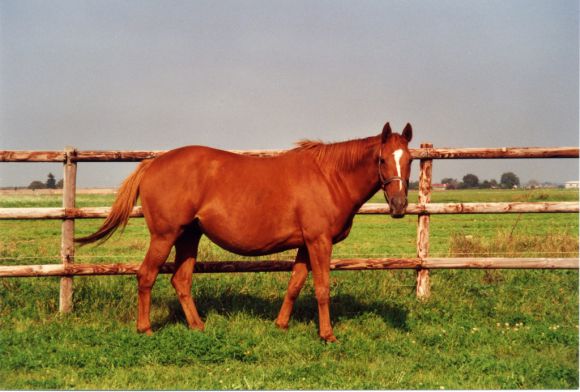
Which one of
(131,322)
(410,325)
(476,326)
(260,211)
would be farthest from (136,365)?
(476,326)

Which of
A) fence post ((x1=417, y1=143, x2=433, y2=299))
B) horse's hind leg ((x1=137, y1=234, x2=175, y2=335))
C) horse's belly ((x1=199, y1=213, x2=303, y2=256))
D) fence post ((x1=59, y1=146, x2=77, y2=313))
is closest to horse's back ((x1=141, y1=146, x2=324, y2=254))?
horse's belly ((x1=199, y1=213, x2=303, y2=256))

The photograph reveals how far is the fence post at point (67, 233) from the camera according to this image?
20.5 feet

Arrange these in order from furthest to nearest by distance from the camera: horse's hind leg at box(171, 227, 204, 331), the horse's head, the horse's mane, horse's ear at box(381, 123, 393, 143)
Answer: horse's hind leg at box(171, 227, 204, 331)
the horse's mane
horse's ear at box(381, 123, 393, 143)
the horse's head

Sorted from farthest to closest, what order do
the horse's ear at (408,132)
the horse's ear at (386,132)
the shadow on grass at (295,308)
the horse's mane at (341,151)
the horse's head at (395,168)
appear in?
the shadow on grass at (295,308) < the horse's mane at (341,151) < the horse's ear at (408,132) < the horse's ear at (386,132) < the horse's head at (395,168)

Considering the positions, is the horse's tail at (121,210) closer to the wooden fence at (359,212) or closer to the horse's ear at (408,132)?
the wooden fence at (359,212)

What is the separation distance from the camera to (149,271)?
5.53 metres

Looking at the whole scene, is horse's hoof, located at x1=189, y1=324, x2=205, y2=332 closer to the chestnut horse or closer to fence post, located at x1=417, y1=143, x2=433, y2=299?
the chestnut horse

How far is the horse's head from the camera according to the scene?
16.4ft

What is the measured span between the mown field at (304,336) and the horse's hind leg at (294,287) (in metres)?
0.18

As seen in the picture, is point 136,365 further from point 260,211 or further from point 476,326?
point 476,326

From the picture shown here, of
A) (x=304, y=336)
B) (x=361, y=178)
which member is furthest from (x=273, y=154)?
(x=304, y=336)

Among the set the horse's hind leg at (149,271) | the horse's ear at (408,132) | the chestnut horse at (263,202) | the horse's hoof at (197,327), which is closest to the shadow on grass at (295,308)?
the horse's hind leg at (149,271)

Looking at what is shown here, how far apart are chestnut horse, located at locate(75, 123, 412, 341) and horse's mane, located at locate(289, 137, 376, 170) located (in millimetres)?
12

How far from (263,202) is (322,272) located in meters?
1.03
